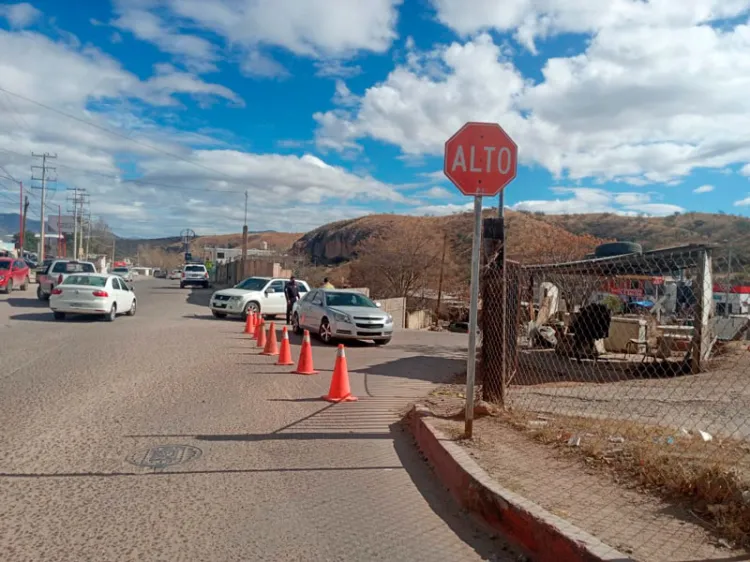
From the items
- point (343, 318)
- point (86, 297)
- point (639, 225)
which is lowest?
point (343, 318)

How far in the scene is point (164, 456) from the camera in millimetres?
6020

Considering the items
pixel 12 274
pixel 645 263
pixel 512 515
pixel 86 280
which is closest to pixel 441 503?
pixel 512 515

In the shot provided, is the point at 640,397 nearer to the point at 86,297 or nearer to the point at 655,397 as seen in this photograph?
the point at 655,397

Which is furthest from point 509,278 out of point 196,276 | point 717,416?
point 196,276

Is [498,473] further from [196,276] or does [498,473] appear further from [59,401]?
[196,276]

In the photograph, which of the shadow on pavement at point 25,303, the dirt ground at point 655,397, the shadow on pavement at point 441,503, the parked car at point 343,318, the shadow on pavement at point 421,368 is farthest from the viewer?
the shadow on pavement at point 25,303

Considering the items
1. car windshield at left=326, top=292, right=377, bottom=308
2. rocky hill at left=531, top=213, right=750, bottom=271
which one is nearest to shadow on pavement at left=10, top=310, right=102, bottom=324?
car windshield at left=326, top=292, right=377, bottom=308

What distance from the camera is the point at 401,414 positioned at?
27.3 ft

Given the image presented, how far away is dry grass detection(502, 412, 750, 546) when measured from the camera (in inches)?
164

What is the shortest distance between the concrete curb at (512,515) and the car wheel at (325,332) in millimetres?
10492

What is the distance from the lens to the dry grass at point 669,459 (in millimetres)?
4176

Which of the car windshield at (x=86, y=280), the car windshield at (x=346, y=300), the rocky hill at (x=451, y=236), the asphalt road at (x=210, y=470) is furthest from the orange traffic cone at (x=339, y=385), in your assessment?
the rocky hill at (x=451, y=236)

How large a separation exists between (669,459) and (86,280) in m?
18.0

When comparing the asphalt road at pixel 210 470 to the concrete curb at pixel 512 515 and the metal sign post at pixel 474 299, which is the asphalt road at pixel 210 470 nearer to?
the concrete curb at pixel 512 515
